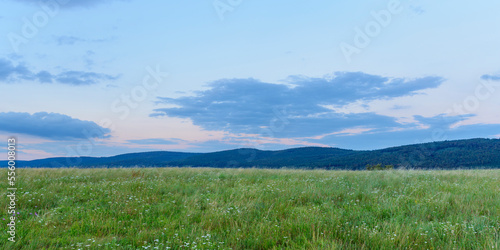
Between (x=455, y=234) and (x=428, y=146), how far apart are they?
10390 centimetres

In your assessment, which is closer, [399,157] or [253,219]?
[253,219]

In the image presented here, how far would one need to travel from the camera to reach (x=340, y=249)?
15.4 feet

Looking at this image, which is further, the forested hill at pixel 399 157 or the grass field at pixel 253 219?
the forested hill at pixel 399 157

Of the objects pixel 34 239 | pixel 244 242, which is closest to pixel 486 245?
pixel 244 242

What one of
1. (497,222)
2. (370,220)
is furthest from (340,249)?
(497,222)

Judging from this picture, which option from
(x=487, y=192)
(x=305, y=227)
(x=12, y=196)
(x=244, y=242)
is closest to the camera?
(x=244, y=242)

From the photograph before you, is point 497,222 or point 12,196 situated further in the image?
point 12,196

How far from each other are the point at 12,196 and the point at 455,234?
1093cm

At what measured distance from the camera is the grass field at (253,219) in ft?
16.9

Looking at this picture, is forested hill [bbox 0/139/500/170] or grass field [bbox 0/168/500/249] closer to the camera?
grass field [bbox 0/168/500/249]

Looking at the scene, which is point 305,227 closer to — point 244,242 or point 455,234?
point 244,242

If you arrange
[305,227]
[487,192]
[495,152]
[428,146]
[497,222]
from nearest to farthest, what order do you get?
[305,227] < [497,222] < [487,192] < [495,152] < [428,146]

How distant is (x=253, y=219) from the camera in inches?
259

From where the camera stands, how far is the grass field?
516cm
